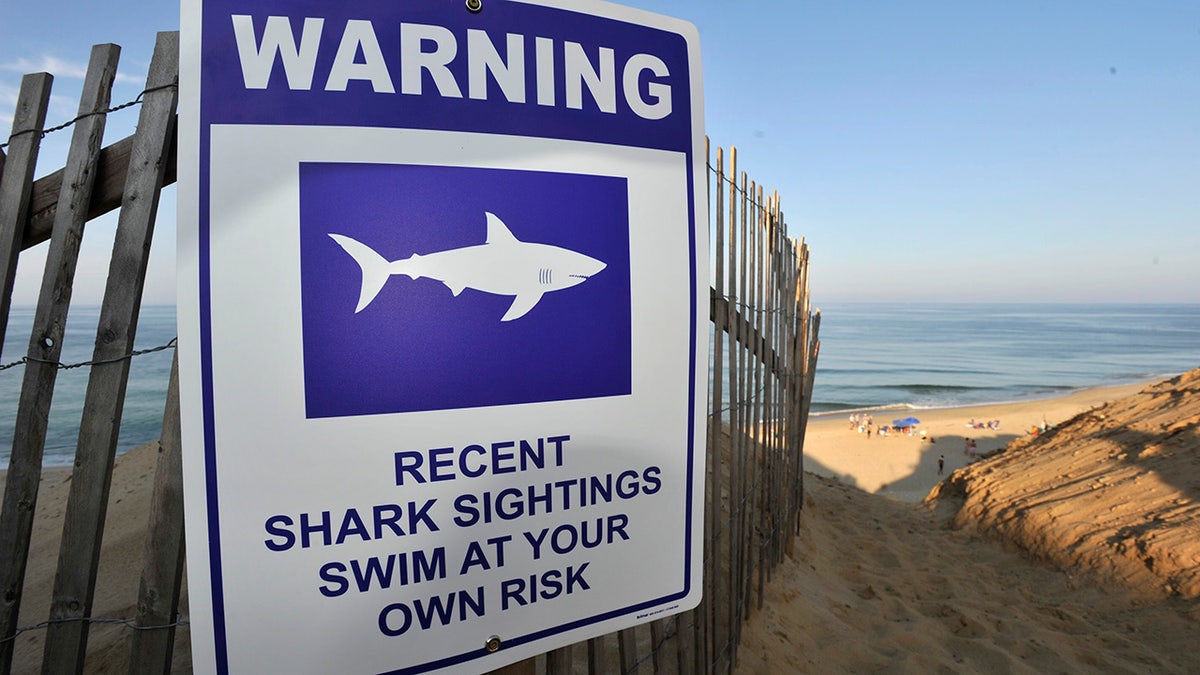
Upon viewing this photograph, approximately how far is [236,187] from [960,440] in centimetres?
1395

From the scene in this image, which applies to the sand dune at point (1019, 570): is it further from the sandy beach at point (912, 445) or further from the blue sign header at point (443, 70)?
the blue sign header at point (443, 70)

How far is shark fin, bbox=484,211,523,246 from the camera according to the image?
1.21m

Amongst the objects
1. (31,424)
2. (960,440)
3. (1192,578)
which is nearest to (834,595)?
(1192,578)

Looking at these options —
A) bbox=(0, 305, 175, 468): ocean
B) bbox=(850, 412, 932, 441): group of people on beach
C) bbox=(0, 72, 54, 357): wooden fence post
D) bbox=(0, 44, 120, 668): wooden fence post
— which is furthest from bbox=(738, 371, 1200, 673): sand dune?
bbox=(0, 305, 175, 468): ocean

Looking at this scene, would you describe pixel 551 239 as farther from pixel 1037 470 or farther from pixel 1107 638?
pixel 1037 470

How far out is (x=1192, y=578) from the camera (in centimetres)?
373

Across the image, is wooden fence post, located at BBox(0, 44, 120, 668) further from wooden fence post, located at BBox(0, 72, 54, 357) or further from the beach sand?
the beach sand

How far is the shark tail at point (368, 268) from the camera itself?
1.14m

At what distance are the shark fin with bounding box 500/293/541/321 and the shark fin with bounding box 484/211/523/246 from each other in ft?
0.35

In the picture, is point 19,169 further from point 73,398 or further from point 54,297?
point 73,398

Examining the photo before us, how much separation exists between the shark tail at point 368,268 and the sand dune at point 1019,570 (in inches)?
100

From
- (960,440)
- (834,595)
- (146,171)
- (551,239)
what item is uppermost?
(146,171)

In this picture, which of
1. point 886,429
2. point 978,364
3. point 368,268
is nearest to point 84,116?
point 368,268

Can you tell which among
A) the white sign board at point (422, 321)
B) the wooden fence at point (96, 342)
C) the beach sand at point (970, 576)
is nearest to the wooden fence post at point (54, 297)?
the wooden fence at point (96, 342)
